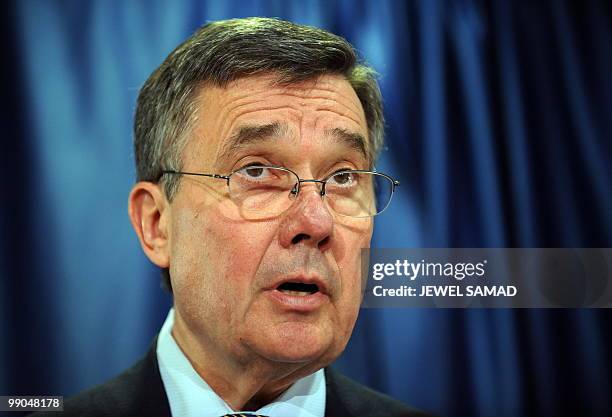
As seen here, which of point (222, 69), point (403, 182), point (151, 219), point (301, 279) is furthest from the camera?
point (403, 182)

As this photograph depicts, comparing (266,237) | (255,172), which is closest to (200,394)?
(266,237)

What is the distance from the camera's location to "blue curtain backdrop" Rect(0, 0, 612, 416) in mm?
1955

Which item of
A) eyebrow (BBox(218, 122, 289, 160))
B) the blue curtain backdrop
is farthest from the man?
the blue curtain backdrop

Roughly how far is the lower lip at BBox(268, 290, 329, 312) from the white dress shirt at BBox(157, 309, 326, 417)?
322 mm

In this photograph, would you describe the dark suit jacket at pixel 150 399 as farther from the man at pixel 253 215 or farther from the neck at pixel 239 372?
the neck at pixel 239 372

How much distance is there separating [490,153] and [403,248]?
0.36 m

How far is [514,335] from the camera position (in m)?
1.96

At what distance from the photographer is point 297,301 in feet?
5.28

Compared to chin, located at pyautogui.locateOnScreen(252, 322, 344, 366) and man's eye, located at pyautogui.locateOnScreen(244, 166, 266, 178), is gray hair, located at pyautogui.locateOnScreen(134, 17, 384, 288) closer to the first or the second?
man's eye, located at pyautogui.locateOnScreen(244, 166, 266, 178)

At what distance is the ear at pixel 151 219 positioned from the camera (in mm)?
1821

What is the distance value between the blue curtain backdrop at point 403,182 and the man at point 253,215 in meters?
0.14

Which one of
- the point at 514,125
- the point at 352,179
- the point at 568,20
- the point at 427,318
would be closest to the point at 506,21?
the point at 568,20

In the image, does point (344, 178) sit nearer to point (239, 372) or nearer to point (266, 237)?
point (266, 237)

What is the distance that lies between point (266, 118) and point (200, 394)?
0.70 metres
